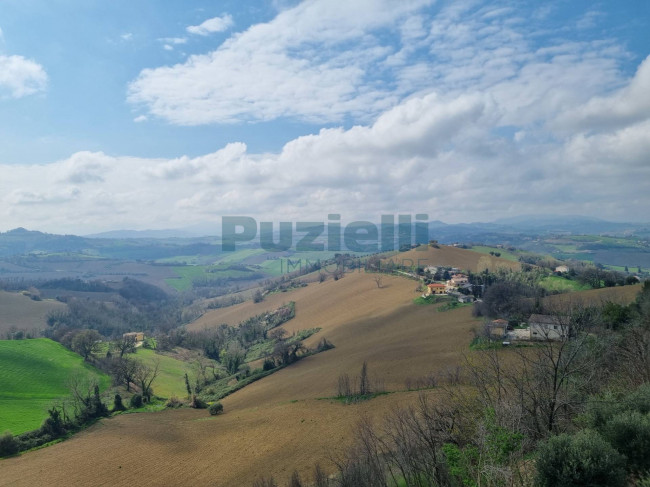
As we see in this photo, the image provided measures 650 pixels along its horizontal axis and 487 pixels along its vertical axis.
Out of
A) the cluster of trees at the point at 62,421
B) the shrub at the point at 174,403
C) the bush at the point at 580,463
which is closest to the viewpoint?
the bush at the point at 580,463

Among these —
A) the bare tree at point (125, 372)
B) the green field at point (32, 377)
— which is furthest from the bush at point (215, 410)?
the bare tree at point (125, 372)

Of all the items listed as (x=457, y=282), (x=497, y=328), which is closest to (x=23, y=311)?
(x=457, y=282)

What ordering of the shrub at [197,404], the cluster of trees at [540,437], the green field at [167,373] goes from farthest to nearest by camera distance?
the green field at [167,373] → the shrub at [197,404] → the cluster of trees at [540,437]

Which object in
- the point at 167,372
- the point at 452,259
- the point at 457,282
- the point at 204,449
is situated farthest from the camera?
the point at 452,259

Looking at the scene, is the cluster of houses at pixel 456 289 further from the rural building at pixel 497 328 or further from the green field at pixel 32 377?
the green field at pixel 32 377

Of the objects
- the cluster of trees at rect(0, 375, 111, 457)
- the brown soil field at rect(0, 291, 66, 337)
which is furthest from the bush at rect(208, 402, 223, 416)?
the brown soil field at rect(0, 291, 66, 337)

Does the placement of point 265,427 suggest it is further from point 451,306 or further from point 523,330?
point 451,306

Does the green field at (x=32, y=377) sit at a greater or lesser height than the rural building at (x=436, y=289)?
lesser
